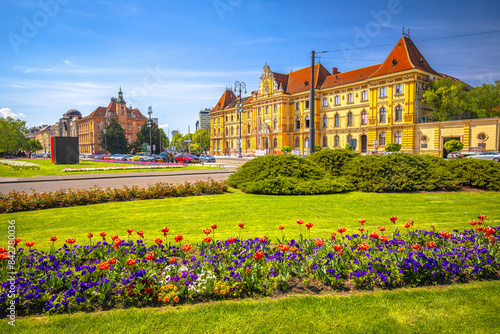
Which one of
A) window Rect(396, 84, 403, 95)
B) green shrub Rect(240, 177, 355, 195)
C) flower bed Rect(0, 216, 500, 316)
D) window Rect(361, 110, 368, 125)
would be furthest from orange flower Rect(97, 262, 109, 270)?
window Rect(361, 110, 368, 125)

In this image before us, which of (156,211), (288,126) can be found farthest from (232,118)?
(156,211)

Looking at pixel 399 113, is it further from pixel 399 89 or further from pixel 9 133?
pixel 9 133

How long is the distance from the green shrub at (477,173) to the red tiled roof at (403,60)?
39218 mm

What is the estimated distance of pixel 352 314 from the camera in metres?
3.58

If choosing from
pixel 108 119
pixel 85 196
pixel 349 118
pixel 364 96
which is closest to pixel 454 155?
pixel 364 96

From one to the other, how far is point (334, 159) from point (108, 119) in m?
114

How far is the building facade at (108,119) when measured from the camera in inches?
4409

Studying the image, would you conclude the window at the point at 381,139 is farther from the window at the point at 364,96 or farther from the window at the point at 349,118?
the window at the point at 364,96

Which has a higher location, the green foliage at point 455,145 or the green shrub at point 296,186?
the green foliage at point 455,145

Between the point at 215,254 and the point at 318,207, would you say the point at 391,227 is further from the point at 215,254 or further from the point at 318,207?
the point at 215,254

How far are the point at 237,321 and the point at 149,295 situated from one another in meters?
1.22

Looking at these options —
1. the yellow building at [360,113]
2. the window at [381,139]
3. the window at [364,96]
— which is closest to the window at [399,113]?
the yellow building at [360,113]

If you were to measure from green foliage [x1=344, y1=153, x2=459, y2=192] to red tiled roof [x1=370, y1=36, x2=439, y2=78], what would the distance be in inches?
1579

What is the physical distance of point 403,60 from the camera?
48.7 m
